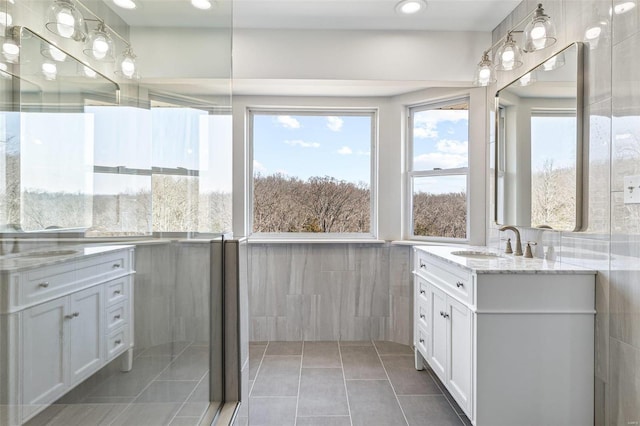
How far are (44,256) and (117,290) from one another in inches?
7.6

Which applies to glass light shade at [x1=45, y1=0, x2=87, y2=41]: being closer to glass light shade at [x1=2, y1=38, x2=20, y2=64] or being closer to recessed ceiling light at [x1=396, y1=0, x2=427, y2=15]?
glass light shade at [x1=2, y1=38, x2=20, y2=64]

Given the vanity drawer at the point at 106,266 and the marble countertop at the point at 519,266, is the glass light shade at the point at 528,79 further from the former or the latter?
the vanity drawer at the point at 106,266

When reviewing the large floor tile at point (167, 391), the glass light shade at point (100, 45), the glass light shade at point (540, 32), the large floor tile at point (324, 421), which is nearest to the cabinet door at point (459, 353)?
the large floor tile at point (324, 421)

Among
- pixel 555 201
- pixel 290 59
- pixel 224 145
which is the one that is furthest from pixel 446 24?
pixel 224 145

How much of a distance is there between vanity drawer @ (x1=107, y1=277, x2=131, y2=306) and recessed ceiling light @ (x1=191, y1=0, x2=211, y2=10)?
3.06ft

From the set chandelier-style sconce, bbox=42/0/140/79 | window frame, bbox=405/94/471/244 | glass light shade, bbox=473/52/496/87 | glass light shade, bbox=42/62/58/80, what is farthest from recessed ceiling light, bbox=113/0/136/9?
window frame, bbox=405/94/471/244

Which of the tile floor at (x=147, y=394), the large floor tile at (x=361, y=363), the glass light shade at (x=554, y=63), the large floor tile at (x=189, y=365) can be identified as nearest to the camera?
the tile floor at (x=147, y=394)

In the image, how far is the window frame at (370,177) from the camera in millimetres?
3316

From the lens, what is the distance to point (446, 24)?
255 cm

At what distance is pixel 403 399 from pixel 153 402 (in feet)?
5.68

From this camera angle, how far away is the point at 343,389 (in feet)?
7.59

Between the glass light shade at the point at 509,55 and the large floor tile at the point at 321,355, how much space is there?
91.4 inches

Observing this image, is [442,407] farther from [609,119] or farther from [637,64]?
[637,64]

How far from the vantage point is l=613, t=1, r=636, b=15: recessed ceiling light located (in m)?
1.50
